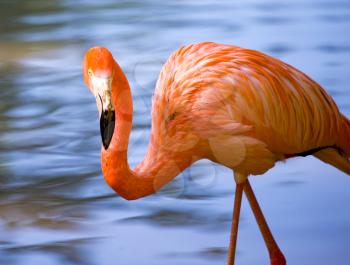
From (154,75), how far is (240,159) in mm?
3478

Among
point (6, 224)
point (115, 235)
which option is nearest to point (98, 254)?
point (115, 235)

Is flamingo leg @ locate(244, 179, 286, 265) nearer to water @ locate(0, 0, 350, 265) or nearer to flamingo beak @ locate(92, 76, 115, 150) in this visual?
water @ locate(0, 0, 350, 265)

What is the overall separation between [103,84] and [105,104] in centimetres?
10

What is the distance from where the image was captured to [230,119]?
459 centimetres

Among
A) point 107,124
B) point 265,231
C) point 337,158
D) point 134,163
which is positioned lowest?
point 134,163

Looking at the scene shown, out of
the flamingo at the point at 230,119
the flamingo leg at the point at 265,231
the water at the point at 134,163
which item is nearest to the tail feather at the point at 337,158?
the flamingo at the point at 230,119

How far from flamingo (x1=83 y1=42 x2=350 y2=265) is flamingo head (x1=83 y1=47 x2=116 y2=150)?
0.23m

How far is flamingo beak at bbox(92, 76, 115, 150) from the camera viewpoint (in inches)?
162

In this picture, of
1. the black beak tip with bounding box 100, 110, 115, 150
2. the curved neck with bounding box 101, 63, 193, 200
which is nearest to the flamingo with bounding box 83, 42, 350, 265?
the curved neck with bounding box 101, 63, 193, 200

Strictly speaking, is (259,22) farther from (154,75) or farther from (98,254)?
(98,254)

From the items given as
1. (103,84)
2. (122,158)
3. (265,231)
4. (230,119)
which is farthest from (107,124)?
(265,231)

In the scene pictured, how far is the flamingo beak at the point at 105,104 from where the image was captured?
412 cm

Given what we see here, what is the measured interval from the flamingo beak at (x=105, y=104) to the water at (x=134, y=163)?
47.8 inches

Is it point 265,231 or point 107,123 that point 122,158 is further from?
point 265,231
